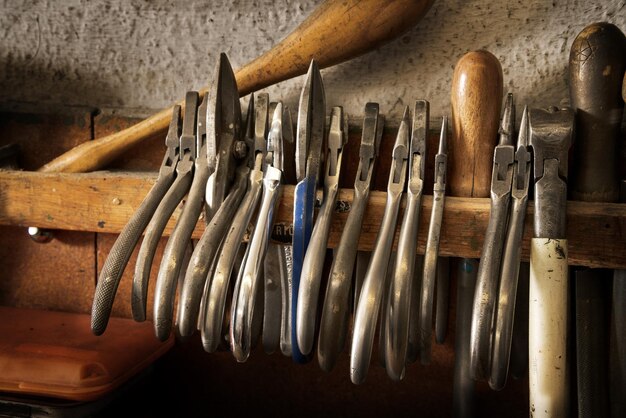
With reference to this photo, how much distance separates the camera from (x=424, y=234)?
51 centimetres

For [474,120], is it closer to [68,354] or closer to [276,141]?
[276,141]

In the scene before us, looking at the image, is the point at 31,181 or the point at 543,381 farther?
the point at 31,181

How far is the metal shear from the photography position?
0.47 meters

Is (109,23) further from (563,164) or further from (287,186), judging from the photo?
(563,164)

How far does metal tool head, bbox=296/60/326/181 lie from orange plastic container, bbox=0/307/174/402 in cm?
31

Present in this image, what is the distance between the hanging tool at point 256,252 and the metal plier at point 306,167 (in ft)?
0.09

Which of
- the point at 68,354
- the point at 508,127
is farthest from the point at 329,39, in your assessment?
the point at 68,354

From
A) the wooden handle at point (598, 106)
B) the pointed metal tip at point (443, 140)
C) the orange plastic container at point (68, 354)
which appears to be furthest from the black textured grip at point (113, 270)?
the wooden handle at point (598, 106)

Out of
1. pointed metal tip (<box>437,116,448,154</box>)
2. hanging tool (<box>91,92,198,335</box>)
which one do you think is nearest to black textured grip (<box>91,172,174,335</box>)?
hanging tool (<box>91,92,198,335</box>)

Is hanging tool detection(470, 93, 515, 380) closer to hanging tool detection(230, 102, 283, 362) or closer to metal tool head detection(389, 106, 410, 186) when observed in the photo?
metal tool head detection(389, 106, 410, 186)

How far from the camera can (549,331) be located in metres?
0.43

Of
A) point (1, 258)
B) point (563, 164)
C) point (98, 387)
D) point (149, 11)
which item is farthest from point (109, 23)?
point (563, 164)

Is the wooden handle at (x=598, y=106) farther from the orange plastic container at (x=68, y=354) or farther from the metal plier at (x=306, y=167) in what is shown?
the orange plastic container at (x=68, y=354)

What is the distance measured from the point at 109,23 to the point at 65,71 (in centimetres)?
10
